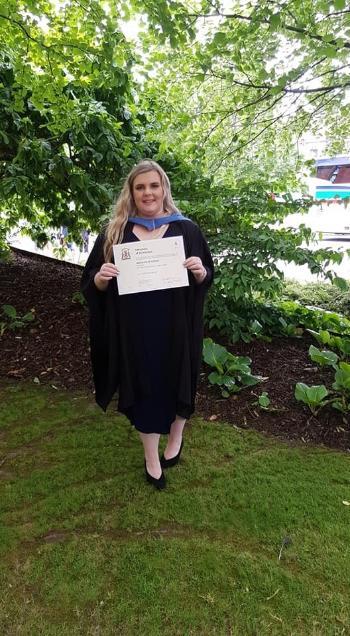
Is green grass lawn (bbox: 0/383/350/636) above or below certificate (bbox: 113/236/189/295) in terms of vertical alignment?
below

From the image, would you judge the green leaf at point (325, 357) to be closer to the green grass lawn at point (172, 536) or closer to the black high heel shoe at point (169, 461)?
the green grass lawn at point (172, 536)

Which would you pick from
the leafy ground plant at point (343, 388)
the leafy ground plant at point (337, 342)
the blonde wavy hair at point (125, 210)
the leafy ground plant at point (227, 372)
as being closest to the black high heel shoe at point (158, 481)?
the leafy ground plant at point (227, 372)

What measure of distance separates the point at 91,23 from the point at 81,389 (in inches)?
122

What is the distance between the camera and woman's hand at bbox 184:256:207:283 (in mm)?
1955

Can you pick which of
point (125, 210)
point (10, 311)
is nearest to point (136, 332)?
point (125, 210)

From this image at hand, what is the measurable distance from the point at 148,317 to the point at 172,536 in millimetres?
1214

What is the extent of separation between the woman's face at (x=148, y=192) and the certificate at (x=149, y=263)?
19 centimetres

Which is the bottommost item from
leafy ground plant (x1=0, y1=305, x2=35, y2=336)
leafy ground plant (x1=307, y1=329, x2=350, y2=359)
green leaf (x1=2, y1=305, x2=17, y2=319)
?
leafy ground plant (x1=307, y1=329, x2=350, y2=359)

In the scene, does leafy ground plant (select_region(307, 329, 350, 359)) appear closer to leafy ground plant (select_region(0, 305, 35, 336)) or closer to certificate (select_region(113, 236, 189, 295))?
certificate (select_region(113, 236, 189, 295))

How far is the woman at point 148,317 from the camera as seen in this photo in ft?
6.58

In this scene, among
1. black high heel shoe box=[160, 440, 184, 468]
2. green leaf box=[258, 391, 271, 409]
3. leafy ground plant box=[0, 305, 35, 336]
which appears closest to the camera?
black high heel shoe box=[160, 440, 184, 468]

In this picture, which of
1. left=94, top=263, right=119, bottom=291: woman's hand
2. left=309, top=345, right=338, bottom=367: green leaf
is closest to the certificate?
left=94, top=263, right=119, bottom=291: woman's hand

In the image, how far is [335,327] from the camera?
4.42 m

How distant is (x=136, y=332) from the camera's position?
2.10 meters
